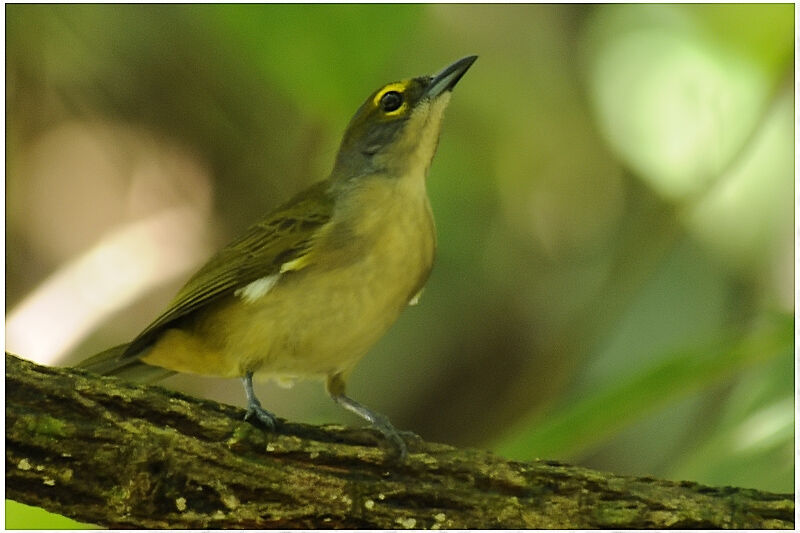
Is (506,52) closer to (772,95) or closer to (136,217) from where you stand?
(772,95)

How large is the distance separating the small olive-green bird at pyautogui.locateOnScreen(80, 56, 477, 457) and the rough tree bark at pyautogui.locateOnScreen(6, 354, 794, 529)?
0.15 meters

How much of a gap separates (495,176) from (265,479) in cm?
153

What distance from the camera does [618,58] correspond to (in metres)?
3.25

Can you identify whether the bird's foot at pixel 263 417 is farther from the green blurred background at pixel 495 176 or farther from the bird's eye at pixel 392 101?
the bird's eye at pixel 392 101

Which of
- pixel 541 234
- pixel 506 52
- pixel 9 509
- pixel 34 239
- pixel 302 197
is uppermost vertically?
pixel 506 52

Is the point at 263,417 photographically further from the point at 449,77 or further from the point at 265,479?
the point at 449,77

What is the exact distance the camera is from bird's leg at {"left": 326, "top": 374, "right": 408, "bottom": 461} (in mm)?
2352

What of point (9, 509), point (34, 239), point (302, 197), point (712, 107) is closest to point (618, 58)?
point (712, 107)

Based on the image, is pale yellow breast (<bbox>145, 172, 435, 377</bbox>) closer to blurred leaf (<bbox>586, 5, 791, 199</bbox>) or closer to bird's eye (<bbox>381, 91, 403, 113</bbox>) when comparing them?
bird's eye (<bbox>381, 91, 403, 113</bbox>)

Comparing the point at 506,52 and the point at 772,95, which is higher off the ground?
the point at 506,52

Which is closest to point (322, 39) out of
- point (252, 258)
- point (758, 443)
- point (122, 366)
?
point (252, 258)

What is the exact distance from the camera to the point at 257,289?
8.46ft

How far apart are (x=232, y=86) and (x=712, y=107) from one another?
5.14 feet

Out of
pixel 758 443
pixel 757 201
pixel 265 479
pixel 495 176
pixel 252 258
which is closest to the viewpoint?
pixel 265 479
